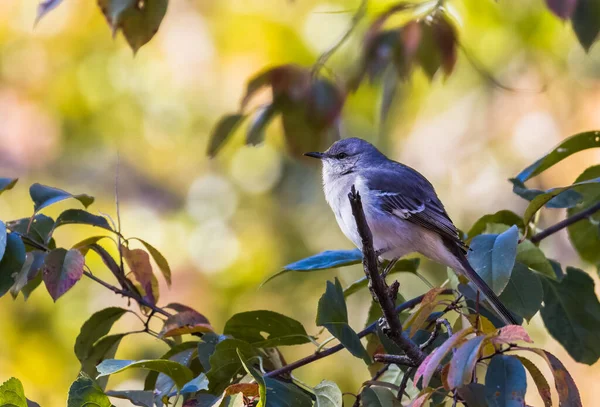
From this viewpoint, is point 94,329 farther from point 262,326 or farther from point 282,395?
point 282,395

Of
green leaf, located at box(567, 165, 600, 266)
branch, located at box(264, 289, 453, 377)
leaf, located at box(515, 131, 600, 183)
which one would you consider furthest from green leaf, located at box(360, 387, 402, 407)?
green leaf, located at box(567, 165, 600, 266)

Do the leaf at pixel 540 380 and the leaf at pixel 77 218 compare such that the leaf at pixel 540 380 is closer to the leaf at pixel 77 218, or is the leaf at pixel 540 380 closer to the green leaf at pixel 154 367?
the green leaf at pixel 154 367

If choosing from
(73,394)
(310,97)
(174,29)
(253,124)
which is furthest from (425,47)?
(174,29)

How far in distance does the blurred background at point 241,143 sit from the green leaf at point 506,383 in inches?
151

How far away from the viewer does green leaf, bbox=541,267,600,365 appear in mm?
2768

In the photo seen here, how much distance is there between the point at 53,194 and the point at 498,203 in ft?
14.6

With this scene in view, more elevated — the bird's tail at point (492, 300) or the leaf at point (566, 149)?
the leaf at point (566, 149)

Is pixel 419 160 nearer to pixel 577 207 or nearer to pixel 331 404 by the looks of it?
pixel 577 207

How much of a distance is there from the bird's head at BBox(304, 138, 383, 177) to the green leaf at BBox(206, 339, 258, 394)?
215 centimetres

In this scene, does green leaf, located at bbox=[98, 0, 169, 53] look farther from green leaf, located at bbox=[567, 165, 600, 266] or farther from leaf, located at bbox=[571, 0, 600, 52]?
green leaf, located at bbox=[567, 165, 600, 266]

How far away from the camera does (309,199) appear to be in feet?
20.9

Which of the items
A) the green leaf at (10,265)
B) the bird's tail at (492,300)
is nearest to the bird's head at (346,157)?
the bird's tail at (492,300)

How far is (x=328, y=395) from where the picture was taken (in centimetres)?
198

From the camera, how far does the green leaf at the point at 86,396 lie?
1.91 meters
